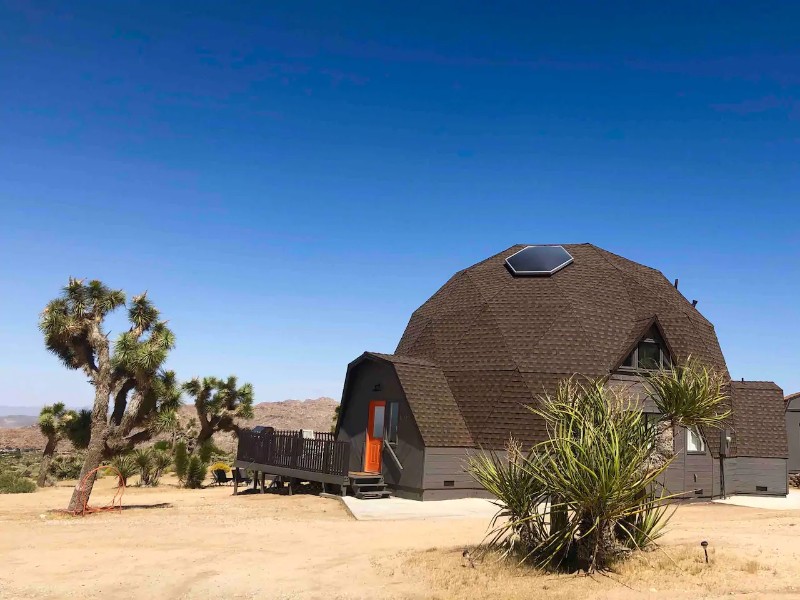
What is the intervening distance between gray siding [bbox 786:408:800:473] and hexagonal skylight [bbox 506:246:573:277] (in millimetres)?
14653

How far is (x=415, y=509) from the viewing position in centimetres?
1705

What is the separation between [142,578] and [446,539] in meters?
5.62

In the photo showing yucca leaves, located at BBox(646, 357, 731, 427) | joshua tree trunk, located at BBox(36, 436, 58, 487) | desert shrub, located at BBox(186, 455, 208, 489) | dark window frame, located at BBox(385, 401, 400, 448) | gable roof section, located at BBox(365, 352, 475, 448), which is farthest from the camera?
joshua tree trunk, located at BBox(36, 436, 58, 487)

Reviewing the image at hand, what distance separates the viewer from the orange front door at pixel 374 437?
21.0 m

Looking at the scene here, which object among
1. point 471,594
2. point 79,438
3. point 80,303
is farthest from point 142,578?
point 79,438

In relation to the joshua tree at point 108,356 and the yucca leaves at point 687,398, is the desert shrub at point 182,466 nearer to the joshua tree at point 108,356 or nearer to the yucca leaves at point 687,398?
the joshua tree at point 108,356

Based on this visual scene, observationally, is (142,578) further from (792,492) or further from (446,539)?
(792,492)

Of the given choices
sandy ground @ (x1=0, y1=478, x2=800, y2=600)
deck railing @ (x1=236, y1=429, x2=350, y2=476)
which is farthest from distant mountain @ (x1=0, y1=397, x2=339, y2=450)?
sandy ground @ (x1=0, y1=478, x2=800, y2=600)

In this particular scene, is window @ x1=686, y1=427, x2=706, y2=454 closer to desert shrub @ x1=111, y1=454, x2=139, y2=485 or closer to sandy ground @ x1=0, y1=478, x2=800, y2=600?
sandy ground @ x1=0, y1=478, x2=800, y2=600

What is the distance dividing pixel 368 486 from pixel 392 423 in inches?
88.5

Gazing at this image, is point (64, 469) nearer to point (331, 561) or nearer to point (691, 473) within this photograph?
point (331, 561)

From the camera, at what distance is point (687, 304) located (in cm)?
2602

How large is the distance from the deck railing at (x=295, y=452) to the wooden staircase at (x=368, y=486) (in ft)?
1.37

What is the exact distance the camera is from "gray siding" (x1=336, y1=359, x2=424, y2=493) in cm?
1938
